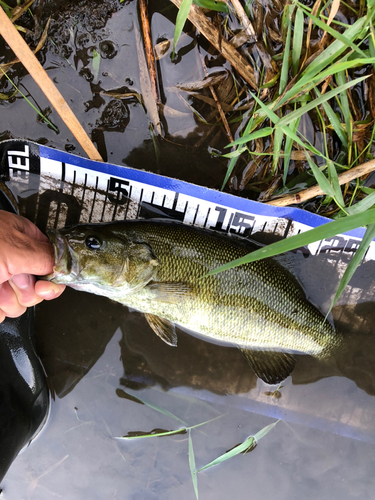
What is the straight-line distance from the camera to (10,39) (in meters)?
1.91

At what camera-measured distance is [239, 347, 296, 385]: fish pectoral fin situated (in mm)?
2311

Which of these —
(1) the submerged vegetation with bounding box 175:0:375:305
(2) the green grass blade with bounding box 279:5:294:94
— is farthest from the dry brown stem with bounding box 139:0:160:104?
(2) the green grass blade with bounding box 279:5:294:94

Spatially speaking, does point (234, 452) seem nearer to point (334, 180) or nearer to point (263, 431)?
point (263, 431)

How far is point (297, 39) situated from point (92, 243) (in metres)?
1.70

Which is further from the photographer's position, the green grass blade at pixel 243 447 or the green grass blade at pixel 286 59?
the green grass blade at pixel 243 447

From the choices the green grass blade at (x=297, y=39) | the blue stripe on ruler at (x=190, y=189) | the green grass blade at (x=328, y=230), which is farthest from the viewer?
the blue stripe on ruler at (x=190, y=189)

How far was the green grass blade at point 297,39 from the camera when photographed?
175 centimetres

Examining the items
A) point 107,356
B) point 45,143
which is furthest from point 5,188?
point 107,356

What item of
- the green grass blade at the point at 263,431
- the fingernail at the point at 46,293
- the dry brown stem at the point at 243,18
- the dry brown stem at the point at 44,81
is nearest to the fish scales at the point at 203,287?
the fingernail at the point at 46,293

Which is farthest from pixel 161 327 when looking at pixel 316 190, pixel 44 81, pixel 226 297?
pixel 44 81

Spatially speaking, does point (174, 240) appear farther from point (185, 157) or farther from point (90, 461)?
point (90, 461)

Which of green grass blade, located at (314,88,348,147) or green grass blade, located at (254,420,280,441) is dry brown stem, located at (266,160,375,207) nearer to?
green grass blade, located at (314,88,348,147)

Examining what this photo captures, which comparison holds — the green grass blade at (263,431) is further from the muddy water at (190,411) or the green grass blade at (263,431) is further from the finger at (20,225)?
the finger at (20,225)

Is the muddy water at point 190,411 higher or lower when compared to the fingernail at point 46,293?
lower
